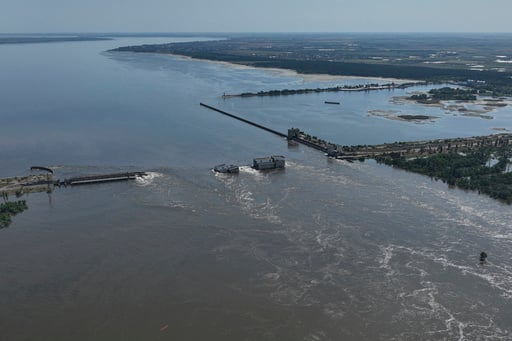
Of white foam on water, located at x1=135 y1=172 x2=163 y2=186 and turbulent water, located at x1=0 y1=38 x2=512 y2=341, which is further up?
white foam on water, located at x1=135 y1=172 x2=163 y2=186

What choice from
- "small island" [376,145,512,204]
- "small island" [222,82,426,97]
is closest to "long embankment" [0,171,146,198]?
"small island" [376,145,512,204]

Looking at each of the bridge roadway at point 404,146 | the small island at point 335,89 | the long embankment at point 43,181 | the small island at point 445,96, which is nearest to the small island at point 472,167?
the bridge roadway at point 404,146

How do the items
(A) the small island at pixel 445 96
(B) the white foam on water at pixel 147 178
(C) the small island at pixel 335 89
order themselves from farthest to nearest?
(C) the small island at pixel 335 89
(A) the small island at pixel 445 96
(B) the white foam on water at pixel 147 178

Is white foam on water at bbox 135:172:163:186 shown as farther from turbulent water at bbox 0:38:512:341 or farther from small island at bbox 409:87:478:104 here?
small island at bbox 409:87:478:104

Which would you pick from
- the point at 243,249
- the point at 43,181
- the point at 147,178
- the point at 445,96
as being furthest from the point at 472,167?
the point at 445,96

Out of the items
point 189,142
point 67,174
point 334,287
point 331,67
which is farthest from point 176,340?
point 331,67

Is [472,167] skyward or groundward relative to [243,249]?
skyward

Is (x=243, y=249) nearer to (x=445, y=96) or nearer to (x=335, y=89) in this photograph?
(x=445, y=96)

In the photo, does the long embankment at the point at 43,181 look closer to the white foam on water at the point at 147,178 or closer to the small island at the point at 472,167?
the white foam on water at the point at 147,178
